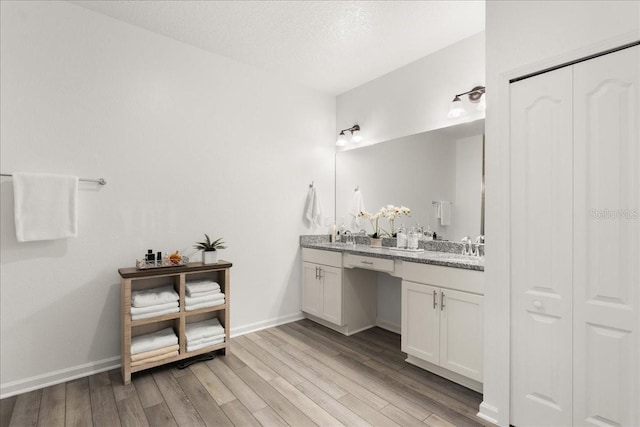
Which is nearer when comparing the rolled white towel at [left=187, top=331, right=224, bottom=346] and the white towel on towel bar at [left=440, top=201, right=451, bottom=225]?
the rolled white towel at [left=187, top=331, right=224, bottom=346]

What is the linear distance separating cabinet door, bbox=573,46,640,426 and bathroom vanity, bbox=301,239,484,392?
600 mm

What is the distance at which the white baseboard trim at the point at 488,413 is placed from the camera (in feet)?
6.18

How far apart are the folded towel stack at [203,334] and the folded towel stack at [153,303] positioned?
0.27 metres

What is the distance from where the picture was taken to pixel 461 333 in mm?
2242

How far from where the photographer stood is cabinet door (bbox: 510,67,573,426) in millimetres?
1656

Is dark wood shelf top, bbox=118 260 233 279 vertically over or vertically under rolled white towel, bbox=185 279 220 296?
over

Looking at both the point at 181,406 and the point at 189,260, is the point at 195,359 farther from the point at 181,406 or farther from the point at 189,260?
the point at 189,260

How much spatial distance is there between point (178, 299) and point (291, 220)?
154 cm

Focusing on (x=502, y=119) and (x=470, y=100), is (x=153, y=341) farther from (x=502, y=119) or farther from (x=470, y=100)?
(x=470, y=100)

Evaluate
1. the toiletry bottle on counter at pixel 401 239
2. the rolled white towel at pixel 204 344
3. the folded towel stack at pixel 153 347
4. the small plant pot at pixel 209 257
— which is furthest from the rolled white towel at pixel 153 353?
the toiletry bottle on counter at pixel 401 239

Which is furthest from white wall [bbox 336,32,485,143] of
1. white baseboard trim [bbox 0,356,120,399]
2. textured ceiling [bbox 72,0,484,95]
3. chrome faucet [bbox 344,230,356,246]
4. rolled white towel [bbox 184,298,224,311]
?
white baseboard trim [bbox 0,356,120,399]

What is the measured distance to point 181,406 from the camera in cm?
205

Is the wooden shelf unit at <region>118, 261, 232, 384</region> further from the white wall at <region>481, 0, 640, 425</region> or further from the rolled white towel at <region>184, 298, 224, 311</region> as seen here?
the white wall at <region>481, 0, 640, 425</region>

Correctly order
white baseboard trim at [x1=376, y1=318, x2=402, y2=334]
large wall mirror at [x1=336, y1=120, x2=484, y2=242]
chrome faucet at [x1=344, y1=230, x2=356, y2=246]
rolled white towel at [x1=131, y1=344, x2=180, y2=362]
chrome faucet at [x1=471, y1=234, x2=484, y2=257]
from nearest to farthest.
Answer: rolled white towel at [x1=131, y1=344, x2=180, y2=362], chrome faucet at [x1=471, y1=234, x2=484, y2=257], large wall mirror at [x1=336, y1=120, x2=484, y2=242], white baseboard trim at [x1=376, y1=318, x2=402, y2=334], chrome faucet at [x1=344, y1=230, x2=356, y2=246]
